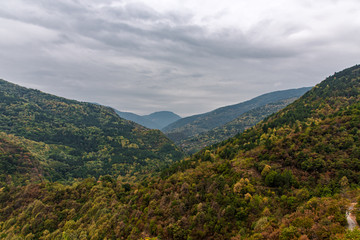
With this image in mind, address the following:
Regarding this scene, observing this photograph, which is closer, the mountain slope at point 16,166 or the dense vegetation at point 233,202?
the dense vegetation at point 233,202

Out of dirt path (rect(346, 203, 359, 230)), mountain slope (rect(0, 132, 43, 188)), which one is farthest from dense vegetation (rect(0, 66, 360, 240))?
mountain slope (rect(0, 132, 43, 188))

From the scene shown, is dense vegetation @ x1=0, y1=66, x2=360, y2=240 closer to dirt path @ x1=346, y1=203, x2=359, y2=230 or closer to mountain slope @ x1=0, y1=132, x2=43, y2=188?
dirt path @ x1=346, y1=203, x2=359, y2=230

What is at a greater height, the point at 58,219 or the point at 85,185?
the point at 85,185

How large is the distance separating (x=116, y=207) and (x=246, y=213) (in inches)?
2262

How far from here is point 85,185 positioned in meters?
100

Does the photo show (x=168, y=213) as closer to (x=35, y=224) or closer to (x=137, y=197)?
(x=137, y=197)

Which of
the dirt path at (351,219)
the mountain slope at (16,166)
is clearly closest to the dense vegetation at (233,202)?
the dirt path at (351,219)

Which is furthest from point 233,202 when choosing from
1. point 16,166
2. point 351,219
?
point 16,166

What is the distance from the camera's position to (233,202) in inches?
1933

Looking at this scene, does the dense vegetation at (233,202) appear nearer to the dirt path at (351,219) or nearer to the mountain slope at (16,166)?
the dirt path at (351,219)

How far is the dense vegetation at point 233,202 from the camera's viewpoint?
3554 cm

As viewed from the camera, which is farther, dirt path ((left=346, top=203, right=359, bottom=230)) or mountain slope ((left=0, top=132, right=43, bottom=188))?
mountain slope ((left=0, top=132, right=43, bottom=188))

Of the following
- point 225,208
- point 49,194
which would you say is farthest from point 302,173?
point 49,194

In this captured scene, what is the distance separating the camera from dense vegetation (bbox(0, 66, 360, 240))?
3554cm
